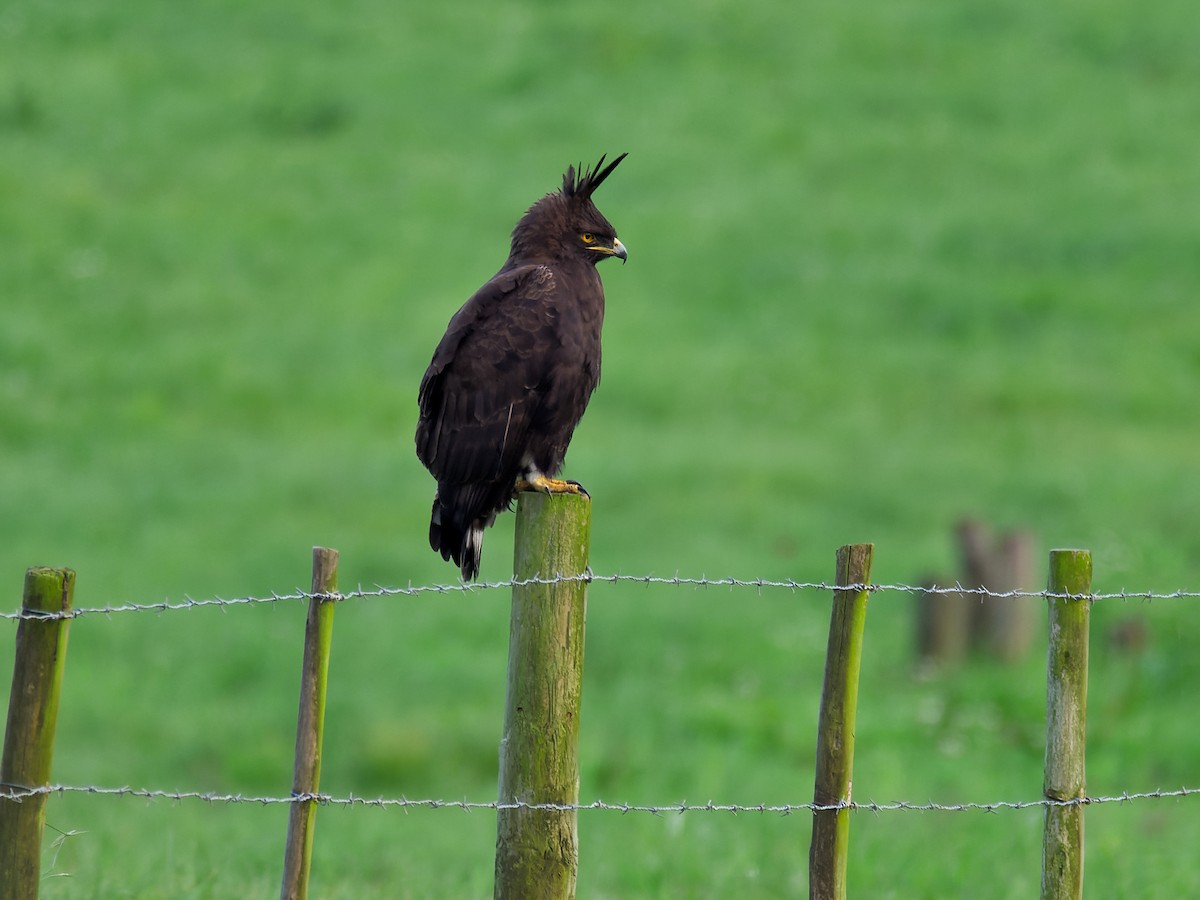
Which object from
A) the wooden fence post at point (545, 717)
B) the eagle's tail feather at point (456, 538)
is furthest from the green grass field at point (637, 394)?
the wooden fence post at point (545, 717)

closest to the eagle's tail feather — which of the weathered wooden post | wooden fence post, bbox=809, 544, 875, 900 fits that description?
wooden fence post, bbox=809, 544, 875, 900

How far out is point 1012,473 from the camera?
15250 millimetres

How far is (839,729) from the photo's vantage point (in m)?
3.79

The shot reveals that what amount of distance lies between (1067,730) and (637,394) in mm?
13911

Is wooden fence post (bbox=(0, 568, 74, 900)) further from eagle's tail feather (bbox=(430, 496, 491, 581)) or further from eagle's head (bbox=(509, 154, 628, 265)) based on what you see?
eagle's head (bbox=(509, 154, 628, 265))

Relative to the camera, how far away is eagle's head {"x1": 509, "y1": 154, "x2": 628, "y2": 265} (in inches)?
221

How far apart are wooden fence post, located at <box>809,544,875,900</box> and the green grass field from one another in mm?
1943

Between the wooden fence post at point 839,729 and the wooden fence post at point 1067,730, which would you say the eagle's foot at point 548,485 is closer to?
the wooden fence post at point 839,729

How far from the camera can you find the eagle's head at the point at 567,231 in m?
5.60

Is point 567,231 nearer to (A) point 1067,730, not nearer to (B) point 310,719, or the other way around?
(B) point 310,719

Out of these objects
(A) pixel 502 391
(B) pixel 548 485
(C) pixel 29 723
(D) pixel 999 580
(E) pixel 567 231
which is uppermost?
(E) pixel 567 231

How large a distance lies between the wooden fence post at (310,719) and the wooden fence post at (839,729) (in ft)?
3.81

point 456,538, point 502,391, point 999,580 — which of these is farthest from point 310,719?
point 999,580

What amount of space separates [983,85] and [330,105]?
32.9ft
